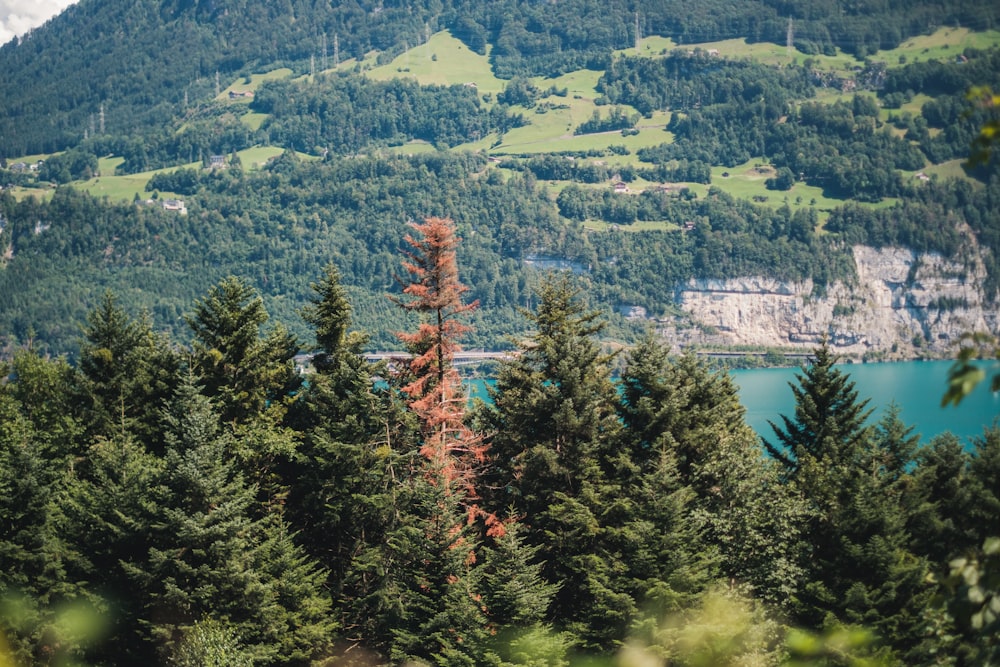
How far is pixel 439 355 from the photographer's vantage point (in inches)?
1204

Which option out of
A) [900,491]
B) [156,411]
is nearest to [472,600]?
[900,491]

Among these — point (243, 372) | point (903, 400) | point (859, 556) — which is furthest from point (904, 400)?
point (859, 556)

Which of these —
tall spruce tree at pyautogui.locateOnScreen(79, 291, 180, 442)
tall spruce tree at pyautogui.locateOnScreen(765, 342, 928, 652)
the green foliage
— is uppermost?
tall spruce tree at pyautogui.locateOnScreen(79, 291, 180, 442)

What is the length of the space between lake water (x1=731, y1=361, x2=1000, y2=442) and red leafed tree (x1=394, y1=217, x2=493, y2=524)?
52753 millimetres

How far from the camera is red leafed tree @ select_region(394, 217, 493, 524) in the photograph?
97.7ft

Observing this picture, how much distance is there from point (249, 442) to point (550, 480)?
7.87 meters

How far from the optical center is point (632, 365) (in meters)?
31.7

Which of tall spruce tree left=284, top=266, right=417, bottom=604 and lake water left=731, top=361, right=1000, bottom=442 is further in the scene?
lake water left=731, top=361, right=1000, bottom=442

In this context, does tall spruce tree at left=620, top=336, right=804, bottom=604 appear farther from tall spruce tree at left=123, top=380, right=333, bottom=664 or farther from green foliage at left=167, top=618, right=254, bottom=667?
green foliage at left=167, top=618, right=254, bottom=667

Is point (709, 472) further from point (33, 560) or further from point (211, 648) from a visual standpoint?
point (33, 560)

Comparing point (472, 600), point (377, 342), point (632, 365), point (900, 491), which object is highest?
point (632, 365)

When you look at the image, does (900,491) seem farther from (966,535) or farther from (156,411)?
(156,411)

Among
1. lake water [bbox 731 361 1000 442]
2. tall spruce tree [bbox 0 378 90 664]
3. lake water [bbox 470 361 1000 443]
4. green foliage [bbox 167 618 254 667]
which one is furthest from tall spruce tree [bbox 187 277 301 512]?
lake water [bbox 731 361 1000 442]

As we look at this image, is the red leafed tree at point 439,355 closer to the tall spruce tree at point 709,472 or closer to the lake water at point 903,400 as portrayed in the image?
the tall spruce tree at point 709,472
